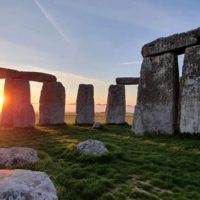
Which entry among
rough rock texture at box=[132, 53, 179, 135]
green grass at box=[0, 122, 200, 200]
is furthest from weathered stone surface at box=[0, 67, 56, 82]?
green grass at box=[0, 122, 200, 200]

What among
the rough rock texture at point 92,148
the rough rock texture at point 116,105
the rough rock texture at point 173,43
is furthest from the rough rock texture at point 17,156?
the rough rock texture at point 116,105

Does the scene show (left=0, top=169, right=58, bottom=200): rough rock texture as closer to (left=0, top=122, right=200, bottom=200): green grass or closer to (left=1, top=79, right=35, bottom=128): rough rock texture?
(left=0, top=122, right=200, bottom=200): green grass

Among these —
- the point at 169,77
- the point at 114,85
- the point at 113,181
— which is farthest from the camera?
the point at 114,85

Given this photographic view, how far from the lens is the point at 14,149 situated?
9.28 metres

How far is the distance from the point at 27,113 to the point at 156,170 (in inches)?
568

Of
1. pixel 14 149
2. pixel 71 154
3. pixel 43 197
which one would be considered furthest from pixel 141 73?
pixel 43 197

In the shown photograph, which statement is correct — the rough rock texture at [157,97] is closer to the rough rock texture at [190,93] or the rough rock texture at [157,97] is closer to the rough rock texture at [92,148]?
the rough rock texture at [190,93]

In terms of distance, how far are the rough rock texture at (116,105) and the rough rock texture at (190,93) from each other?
38.0 ft

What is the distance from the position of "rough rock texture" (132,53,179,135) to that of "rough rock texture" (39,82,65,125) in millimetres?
8427

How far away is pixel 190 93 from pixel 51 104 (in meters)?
11.6

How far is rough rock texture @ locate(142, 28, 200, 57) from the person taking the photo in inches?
586

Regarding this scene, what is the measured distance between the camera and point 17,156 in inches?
349

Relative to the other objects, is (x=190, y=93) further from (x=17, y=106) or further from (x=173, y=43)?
(x=17, y=106)

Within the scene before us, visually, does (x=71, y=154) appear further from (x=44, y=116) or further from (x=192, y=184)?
(x=44, y=116)
